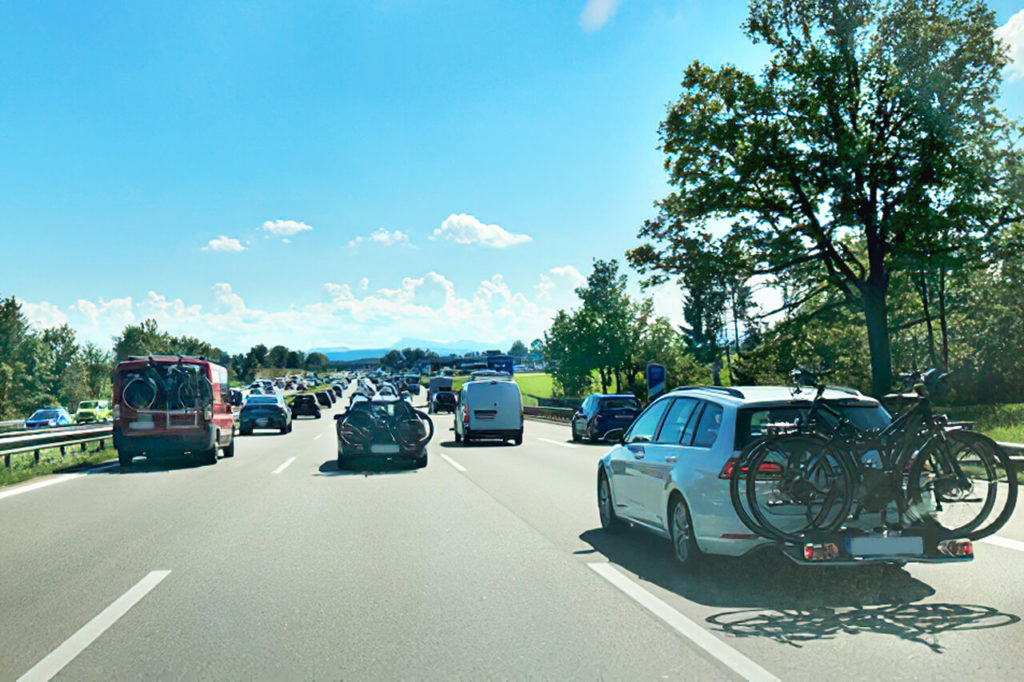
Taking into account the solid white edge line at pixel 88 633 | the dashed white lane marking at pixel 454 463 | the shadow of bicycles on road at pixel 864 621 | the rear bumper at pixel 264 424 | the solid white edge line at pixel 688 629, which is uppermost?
the rear bumper at pixel 264 424

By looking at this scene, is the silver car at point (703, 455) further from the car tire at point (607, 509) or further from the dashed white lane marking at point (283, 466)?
the dashed white lane marking at point (283, 466)

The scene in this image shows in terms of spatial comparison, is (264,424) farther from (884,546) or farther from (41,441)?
(884,546)

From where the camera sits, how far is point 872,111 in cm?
3153

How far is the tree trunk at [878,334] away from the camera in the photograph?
3100 cm

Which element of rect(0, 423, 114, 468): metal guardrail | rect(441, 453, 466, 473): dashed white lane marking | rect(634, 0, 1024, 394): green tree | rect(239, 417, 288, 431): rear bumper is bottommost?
rect(441, 453, 466, 473): dashed white lane marking

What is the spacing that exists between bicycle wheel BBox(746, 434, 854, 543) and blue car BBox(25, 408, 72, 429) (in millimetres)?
46574

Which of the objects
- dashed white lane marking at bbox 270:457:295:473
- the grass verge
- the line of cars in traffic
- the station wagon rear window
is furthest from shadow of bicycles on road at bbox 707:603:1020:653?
the line of cars in traffic

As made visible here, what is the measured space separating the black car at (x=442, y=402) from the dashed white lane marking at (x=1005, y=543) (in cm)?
4807

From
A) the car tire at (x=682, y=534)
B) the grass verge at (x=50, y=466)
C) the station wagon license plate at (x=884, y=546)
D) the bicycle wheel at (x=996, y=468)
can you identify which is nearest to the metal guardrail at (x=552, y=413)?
the grass verge at (x=50, y=466)

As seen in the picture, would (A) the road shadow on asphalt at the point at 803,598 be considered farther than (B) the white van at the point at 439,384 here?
No

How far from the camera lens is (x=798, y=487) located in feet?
22.0

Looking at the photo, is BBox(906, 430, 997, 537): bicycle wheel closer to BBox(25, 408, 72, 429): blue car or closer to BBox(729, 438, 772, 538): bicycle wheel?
BBox(729, 438, 772, 538): bicycle wheel

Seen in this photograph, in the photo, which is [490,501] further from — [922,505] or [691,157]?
[691,157]

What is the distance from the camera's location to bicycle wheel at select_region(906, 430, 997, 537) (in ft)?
21.8
